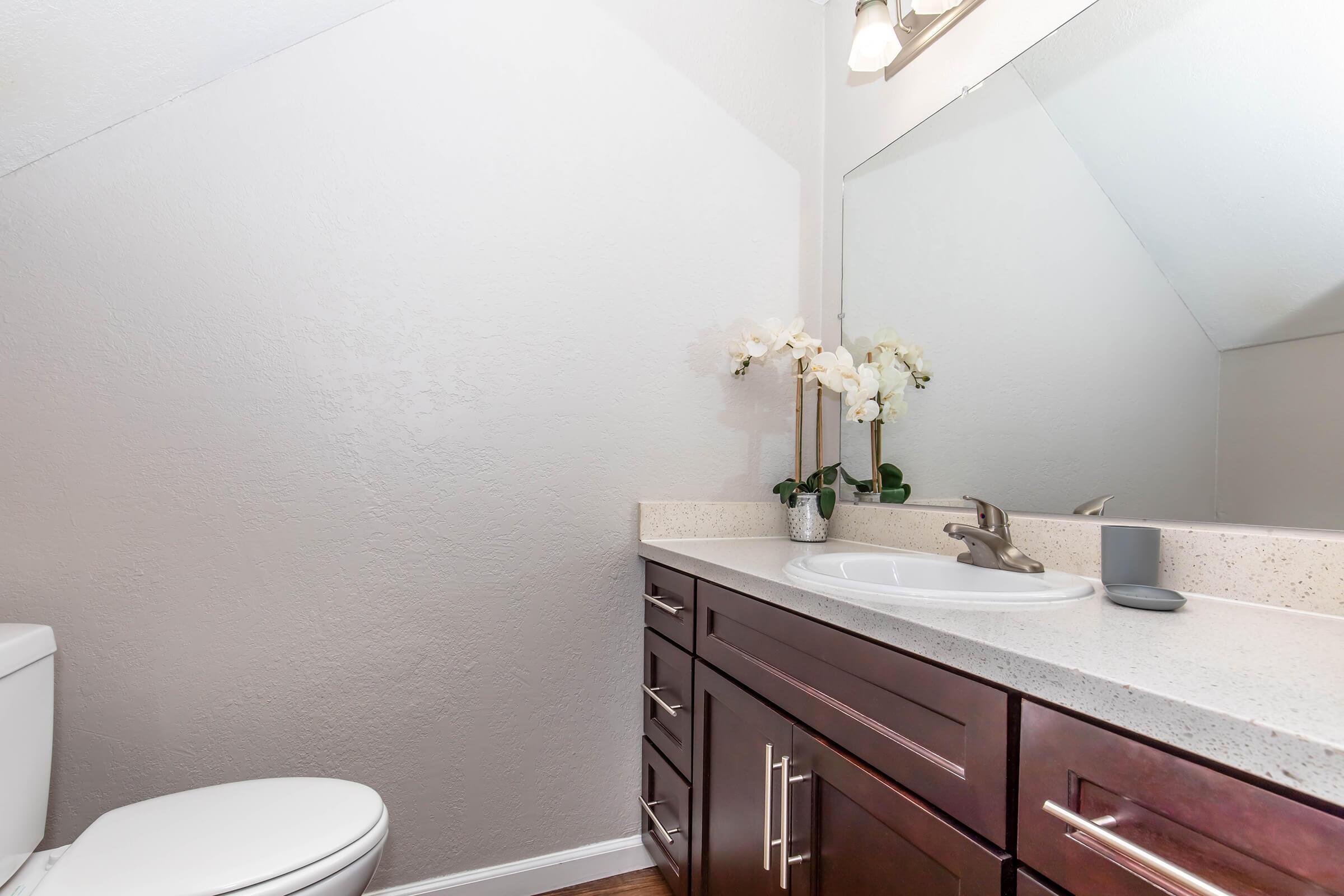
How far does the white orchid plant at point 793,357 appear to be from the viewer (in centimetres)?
166

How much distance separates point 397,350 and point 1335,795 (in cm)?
151

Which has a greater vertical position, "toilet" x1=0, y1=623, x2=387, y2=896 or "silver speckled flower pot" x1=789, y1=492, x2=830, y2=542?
"silver speckled flower pot" x1=789, y1=492, x2=830, y2=542

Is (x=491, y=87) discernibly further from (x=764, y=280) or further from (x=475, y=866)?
(x=475, y=866)

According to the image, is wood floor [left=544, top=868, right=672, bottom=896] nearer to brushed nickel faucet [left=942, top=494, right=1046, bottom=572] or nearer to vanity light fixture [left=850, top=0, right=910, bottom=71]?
brushed nickel faucet [left=942, top=494, right=1046, bottom=572]

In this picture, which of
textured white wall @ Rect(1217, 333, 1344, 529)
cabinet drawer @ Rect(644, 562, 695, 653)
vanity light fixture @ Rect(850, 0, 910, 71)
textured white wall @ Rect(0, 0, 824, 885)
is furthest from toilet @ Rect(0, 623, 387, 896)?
vanity light fixture @ Rect(850, 0, 910, 71)

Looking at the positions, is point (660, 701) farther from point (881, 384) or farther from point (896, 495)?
point (881, 384)

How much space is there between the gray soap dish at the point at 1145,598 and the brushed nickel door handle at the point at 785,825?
1.58 ft

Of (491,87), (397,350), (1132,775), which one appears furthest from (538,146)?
(1132,775)

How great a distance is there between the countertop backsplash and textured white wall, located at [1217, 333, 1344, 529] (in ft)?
0.10

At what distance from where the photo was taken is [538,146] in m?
1.58

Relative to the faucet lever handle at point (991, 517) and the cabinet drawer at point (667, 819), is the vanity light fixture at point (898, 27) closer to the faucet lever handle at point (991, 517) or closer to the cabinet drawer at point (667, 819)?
the faucet lever handle at point (991, 517)

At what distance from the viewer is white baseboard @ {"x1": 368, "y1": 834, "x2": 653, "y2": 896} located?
4.81ft

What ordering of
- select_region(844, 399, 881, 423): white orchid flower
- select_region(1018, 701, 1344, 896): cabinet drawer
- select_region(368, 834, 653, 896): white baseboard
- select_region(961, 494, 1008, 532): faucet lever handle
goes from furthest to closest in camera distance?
select_region(844, 399, 881, 423): white orchid flower, select_region(368, 834, 653, 896): white baseboard, select_region(961, 494, 1008, 532): faucet lever handle, select_region(1018, 701, 1344, 896): cabinet drawer

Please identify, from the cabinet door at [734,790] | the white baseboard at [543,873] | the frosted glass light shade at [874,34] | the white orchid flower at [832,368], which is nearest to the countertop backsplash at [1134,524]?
the white orchid flower at [832,368]
